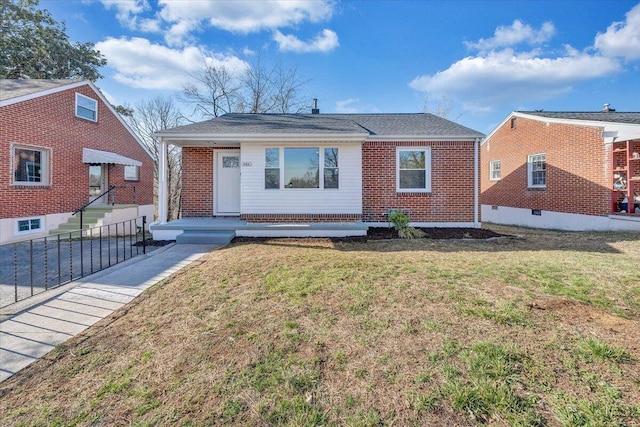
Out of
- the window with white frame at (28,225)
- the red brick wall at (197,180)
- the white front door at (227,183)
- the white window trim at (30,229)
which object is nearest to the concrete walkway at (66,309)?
the red brick wall at (197,180)

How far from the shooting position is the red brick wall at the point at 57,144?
9.71 meters

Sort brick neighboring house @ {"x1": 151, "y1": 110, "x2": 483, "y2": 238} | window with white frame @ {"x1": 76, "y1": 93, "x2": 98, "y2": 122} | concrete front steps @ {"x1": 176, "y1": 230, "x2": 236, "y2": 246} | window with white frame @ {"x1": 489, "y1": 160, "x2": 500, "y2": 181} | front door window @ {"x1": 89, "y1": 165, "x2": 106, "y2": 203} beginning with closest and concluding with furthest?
concrete front steps @ {"x1": 176, "y1": 230, "x2": 236, "y2": 246}, brick neighboring house @ {"x1": 151, "y1": 110, "x2": 483, "y2": 238}, window with white frame @ {"x1": 76, "y1": 93, "x2": 98, "y2": 122}, front door window @ {"x1": 89, "y1": 165, "x2": 106, "y2": 203}, window with white frame @ {"x1": 489, "y1": 160, "x2": 500, "y2": 181}

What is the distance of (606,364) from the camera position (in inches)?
97.4

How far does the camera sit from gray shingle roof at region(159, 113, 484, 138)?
9039 millimetres

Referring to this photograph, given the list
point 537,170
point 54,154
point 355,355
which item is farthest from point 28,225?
point 537,170

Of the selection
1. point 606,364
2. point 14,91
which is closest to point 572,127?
point 606,364

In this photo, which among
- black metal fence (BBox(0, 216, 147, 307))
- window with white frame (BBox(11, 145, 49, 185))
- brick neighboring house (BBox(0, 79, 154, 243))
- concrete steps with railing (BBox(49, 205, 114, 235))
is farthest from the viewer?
concrete steps with railing (BBox(49, 205, 114, 235))

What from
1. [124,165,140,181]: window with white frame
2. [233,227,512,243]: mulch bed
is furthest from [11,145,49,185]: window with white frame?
[233,227,512,243]: mulch bed

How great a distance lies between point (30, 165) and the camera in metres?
10.6

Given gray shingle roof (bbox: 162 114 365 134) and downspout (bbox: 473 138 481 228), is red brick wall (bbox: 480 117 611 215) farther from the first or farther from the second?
gray shingle roof (bbox: 162 114 365 134)

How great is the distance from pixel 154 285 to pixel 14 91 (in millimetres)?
11156

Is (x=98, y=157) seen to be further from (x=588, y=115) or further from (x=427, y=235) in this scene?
(x=588, y=115)

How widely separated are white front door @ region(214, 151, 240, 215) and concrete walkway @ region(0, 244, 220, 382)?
4479mm

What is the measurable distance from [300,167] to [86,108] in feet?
34.7
